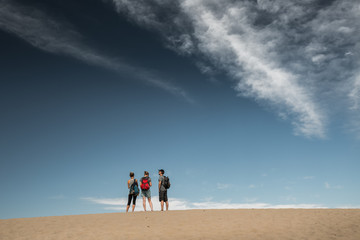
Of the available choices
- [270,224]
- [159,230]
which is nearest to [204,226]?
[159,230]

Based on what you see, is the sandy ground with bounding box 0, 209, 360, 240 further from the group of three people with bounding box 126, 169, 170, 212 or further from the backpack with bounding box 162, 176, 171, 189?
the backpack with bounding box 162, 176, 171, 189

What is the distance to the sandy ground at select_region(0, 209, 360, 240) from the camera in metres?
12.5

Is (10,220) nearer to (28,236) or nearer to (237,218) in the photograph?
(28,236)

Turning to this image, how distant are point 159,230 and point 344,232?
855cm

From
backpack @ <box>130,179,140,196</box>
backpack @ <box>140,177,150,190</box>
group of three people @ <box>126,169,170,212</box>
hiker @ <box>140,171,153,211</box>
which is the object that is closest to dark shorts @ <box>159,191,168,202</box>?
group of three people @ <box>126,169,170,212</box>

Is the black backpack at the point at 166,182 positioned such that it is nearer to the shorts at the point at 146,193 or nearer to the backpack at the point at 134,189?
the shorts at the point at 146,193

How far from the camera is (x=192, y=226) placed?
44.9 feet

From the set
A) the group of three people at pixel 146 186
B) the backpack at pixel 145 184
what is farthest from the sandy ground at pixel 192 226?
the backpack at pixel 145 184

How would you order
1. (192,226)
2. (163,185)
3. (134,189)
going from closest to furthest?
(192,226), (134,189), (163,185)

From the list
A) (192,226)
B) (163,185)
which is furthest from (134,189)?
(192,226)

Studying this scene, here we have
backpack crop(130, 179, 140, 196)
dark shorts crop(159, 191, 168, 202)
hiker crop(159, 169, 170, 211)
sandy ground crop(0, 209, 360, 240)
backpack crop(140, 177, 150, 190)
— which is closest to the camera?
sandy ground crop(0, 209, 360, 240)

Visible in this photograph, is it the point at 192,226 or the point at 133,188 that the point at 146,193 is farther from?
the point at 192,226

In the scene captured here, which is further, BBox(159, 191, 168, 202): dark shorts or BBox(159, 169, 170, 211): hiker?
BBox(159, 191, 168, 202): dark shorts

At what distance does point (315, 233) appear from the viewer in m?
13.0
